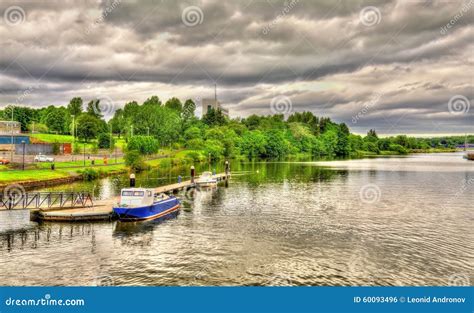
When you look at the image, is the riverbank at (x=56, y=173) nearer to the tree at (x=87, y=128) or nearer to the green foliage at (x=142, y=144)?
the green foliage at (x=142, y=144)

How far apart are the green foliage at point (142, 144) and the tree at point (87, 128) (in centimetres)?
5463

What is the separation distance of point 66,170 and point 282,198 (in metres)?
55.2

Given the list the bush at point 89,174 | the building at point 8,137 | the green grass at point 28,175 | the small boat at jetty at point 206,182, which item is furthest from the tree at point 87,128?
the small boat at jetty at point 206,182

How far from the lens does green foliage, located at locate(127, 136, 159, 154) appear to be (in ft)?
431

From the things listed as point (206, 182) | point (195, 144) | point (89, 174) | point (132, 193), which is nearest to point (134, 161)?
point (89, 174)

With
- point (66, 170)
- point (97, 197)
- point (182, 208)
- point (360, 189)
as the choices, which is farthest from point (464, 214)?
point (66, 170)

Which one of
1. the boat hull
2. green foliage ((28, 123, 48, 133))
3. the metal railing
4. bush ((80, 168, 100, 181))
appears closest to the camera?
the metal railing

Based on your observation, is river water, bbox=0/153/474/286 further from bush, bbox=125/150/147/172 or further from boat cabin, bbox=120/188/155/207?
bush, bbox=125/150/147/172

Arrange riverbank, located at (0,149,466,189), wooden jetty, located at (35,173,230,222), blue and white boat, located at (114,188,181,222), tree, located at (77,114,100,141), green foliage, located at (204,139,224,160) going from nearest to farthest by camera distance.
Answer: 1. wooden jetty, located at (35,173,230,222)
2. blue and white boat, located at (114,188,181,222)
3. riverbank, located at (0,149,466,189)
4. tree, located at (77,114,100,141)
5. green foliage, located at (204,139,224,160)

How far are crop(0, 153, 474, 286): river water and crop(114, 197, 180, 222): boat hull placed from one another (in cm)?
168

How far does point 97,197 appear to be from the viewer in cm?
6588

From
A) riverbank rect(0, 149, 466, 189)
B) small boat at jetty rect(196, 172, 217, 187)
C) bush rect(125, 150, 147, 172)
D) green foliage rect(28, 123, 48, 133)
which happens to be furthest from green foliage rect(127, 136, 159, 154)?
green foliage rect(28, 123, 48, 133)

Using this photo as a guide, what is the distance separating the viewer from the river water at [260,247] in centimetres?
3062
